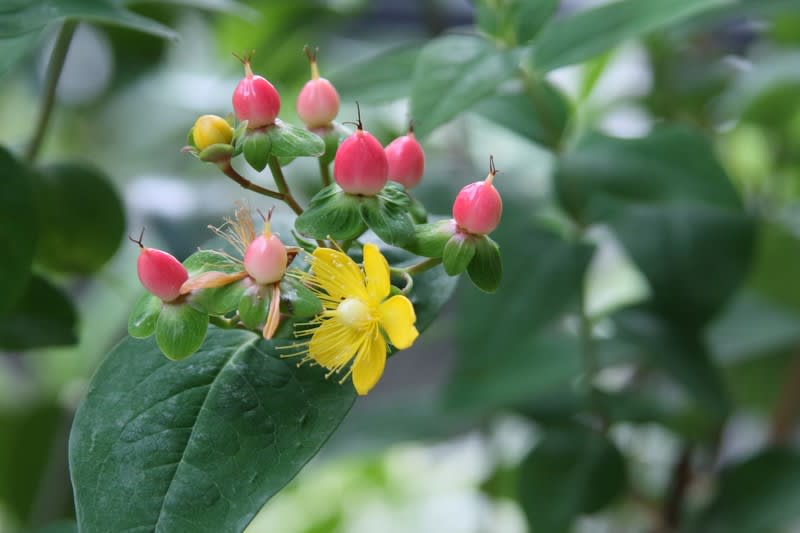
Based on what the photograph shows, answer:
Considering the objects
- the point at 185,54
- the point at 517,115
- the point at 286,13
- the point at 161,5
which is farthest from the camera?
the point at 185,54

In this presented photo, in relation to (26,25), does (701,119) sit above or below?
below

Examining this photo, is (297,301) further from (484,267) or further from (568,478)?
(568,478)

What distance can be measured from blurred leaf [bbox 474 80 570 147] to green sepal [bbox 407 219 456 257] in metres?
0.21

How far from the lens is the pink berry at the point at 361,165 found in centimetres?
34

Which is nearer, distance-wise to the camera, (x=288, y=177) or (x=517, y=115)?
(x=517, y=115)

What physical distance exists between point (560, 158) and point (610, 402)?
0.67 feet

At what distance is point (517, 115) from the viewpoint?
563mm

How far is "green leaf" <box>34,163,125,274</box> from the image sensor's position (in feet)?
1.75

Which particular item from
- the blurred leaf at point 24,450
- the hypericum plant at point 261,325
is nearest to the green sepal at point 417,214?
the hypericum plant at point 261,325

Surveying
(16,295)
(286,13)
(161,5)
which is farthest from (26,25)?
(286,13)

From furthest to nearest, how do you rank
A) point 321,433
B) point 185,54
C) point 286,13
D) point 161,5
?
point 185,54
point 286,13
point 161,5
point 321,433

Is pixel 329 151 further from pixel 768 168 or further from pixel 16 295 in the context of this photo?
pixel 768 168

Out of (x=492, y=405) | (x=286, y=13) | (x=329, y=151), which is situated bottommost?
(x=492, y=405)

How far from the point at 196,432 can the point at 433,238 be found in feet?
0.40
